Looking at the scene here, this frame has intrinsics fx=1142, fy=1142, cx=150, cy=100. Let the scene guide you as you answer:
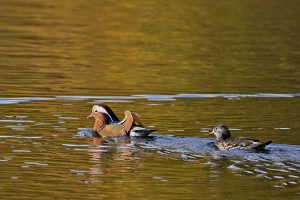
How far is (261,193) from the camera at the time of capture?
39.2ft

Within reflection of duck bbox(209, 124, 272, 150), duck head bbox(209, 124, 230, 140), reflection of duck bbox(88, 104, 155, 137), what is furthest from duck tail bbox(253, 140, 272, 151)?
reflection of duck bbox(88, 104, 155, 137)

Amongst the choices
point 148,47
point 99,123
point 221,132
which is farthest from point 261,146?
point 148,47

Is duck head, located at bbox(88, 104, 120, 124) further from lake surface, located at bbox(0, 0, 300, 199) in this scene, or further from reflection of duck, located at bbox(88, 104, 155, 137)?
lake surface, located at bbox(0, 0, 300, 199)

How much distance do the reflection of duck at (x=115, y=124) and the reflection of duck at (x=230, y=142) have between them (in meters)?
0.92

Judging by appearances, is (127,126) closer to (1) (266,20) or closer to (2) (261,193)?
(2) (261,193)

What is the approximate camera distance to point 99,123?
16.1m

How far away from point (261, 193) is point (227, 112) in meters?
5.93

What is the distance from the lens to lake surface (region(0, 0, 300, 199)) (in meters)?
12.6

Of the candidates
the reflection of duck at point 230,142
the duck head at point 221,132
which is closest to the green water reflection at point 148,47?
the duck head at point 221,132

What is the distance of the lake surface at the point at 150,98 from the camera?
12555mm

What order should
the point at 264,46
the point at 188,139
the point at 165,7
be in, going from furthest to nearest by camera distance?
the point at 165,7 → the point at 264,46 → the point at 188,139

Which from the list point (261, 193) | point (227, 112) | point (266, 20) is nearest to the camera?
point (261, 193)

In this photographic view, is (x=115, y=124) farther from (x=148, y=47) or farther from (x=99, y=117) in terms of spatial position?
(x=148, y=47)

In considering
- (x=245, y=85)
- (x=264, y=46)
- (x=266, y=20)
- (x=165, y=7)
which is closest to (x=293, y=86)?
(x=245, y=85)
